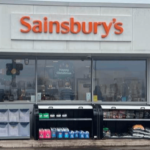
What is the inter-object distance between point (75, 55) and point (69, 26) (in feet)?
3.93

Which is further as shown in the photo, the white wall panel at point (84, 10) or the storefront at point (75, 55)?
the white wall panel at point (84, 10)

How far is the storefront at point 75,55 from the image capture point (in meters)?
10.4

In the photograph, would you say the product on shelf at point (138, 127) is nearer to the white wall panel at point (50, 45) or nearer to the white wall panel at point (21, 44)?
the white wall panel at point (50, 45)

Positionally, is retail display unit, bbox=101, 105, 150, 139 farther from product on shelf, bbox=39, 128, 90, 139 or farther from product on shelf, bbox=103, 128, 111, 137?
product on shelf, bbox=39, 128, 90, 139

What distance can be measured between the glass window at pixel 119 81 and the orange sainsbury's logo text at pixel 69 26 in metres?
1.50

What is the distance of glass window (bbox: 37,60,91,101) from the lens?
11.5m

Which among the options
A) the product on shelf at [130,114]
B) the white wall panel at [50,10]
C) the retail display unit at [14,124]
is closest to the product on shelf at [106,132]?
the product on shelf at [130,114]

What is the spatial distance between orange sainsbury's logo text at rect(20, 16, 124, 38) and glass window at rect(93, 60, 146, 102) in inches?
59.2

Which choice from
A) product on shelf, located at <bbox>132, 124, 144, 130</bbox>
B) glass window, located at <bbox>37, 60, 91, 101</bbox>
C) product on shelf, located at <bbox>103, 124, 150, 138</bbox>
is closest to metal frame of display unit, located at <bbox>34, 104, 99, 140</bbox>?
product on shelf, located at <bbox>103, 124, 150, 138</bbox>

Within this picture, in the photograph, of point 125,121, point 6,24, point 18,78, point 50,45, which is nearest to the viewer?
point 6,24

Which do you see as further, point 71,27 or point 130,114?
point 130,114

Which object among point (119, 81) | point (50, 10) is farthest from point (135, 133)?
point (50, 10)

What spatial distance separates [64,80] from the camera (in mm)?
11609

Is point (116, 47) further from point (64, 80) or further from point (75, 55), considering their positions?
point (64, 80)
